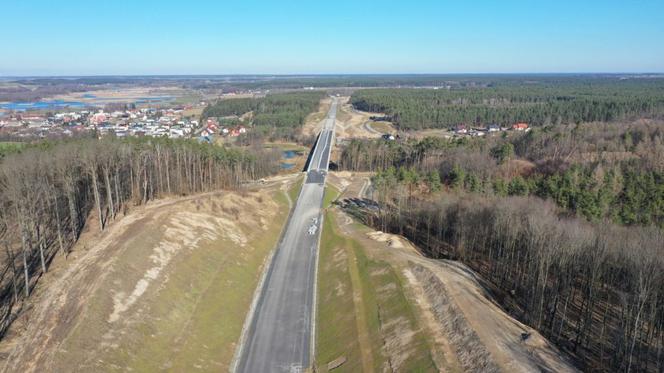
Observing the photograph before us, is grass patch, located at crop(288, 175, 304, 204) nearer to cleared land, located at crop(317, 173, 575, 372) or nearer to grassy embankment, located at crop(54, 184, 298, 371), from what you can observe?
grassy embankment, located at crop(54, 184, 298, 371)

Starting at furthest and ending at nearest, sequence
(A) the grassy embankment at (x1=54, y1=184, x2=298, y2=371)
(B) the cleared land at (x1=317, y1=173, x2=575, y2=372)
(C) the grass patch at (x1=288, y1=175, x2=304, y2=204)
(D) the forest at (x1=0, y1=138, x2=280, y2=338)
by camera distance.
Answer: (C) the grass patch at (x1=288, y1=175, x2=304, y2=204) < (D) the forest at (x1=0, y1=138, x2=280, y2=338) < (A) the grassy embankment at (x1=54, y1=184, x2=298, y2=371) < (B) the cleared land at (x1=317, y1=173, x2=575, y2=372)

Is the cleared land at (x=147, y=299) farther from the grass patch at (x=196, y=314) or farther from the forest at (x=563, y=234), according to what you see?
the forest at (x=563, y=234)

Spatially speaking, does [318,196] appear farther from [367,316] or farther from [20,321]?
[20,321]

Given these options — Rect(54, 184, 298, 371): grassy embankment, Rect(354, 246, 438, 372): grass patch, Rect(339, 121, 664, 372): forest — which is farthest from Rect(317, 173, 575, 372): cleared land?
Rect(54, 184, 298, 371): grassy embankment

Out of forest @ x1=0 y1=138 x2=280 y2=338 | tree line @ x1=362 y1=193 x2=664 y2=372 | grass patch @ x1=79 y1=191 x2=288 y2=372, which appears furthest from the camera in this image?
forest @ x1=0 y1=138 x2=280 y2=338

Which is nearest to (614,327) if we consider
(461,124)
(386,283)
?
(386,283)

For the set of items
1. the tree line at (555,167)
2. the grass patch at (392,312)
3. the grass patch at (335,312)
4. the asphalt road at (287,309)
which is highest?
the tree line at (555,167)

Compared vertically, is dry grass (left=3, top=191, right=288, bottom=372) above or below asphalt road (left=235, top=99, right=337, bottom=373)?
above

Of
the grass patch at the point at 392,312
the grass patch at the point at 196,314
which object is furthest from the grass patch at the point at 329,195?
the grass patch at the point at 392,312
